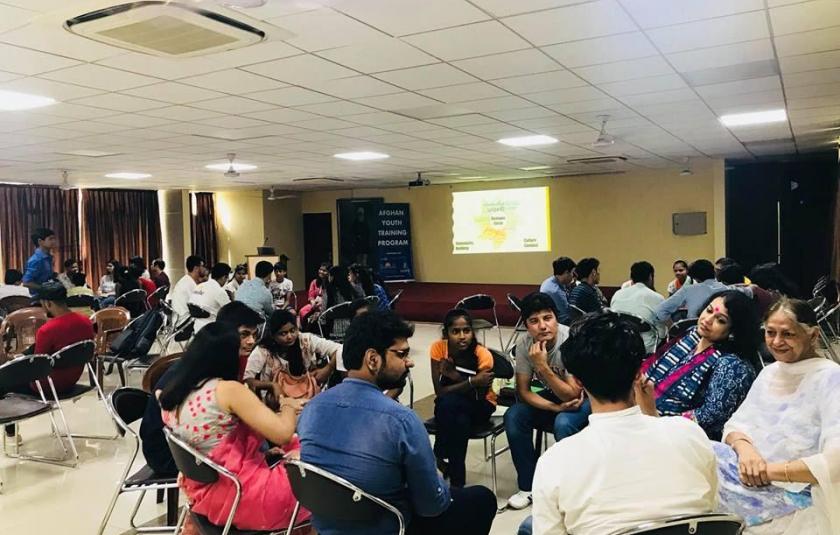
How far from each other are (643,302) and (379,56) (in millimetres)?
3277

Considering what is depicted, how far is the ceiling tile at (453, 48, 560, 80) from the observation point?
139 inches

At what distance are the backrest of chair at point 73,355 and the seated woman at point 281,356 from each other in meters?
1.53

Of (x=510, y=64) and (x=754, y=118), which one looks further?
(x=754, y=118)

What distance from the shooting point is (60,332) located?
183 inches

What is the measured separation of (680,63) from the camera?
12.4ft

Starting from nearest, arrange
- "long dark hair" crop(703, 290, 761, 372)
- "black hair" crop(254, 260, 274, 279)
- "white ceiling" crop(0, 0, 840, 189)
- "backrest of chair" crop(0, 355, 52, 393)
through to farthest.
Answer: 1. "long dark hair" crop(703, 290, 761, 372)
2. "white ceiling" crop(0, 0, 840, 189)
3. "backrest of chair" crop(0, 355, 52, 393)
4. "black hair" crop(254, 260, 274, 279)

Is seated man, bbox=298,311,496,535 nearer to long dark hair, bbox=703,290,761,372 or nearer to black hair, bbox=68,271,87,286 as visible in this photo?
long dark hair, bbox=703,290,761,372

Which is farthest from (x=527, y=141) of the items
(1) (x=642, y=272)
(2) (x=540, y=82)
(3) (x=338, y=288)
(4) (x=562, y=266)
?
(2) (x=540, y=82)

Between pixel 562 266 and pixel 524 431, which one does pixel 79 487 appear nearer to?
pixel 524 431

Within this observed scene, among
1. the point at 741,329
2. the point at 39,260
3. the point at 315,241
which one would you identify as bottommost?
the point at 741,329

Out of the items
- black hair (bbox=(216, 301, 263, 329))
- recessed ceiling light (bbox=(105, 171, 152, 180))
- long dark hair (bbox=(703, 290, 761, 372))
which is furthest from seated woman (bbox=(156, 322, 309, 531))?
recessed ceiling light (bbox=(105, 171, 152, 180))

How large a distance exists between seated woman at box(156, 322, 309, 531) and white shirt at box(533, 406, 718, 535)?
1209 millimetres

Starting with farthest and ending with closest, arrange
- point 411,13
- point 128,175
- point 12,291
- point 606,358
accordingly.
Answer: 1. point 128,175
2. point 12,291
3. point 411,13
4. point 606,358

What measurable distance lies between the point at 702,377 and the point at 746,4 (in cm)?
163
